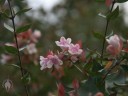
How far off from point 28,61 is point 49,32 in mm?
2590

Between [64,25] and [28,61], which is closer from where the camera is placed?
[28,61]

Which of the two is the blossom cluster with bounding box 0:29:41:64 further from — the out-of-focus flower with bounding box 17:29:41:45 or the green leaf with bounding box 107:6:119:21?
the green leaf with bounding box 107:6:119:21

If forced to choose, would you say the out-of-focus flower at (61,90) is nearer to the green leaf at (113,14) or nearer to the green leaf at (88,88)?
the green leaf at (88,88)

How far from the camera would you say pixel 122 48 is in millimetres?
1764

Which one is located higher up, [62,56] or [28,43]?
[62,56]

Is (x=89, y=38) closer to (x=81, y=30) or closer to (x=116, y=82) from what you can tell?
(x=81, y=30)

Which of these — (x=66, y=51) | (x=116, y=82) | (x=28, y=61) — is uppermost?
(x=66, y=51)

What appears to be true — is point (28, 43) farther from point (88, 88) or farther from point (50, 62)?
point (88, 88)

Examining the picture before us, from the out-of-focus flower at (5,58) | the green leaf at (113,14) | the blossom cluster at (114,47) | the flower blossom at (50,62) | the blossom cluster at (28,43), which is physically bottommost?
the out-of-focus flower at (5,58)

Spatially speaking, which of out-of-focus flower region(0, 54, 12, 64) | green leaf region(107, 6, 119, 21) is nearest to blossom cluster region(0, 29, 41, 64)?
out-of-focus flower region(0, 54, 12, 64)

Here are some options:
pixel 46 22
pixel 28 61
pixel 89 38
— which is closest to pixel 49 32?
pixel 46 22

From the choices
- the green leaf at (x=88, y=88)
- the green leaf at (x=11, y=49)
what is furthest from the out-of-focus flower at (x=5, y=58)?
the green leaf at (x=88, y=88)

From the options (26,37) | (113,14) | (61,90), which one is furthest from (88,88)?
(26,37)

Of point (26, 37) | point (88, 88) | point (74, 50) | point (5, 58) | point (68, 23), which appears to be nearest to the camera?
point (88, 88)
